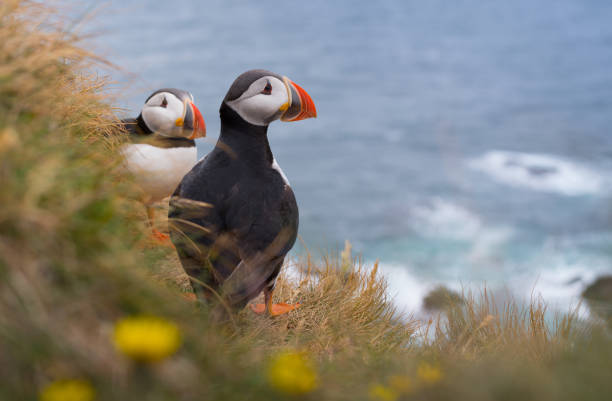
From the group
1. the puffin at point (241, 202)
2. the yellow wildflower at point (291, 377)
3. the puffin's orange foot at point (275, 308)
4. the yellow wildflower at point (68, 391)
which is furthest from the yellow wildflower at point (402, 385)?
the puffin's orange foot at point (275, 308)

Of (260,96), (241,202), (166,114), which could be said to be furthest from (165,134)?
(241,202)

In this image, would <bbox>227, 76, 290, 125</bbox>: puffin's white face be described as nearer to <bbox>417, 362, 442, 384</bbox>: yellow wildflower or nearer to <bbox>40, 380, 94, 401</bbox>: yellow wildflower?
<bbox>417, 362, 442, 384</bbox>: yellow wildflower

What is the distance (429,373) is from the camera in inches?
72.1

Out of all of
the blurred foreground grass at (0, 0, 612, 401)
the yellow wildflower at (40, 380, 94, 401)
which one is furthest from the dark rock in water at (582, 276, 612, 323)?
the yellow wildflower at (40, 380, 94, 401)

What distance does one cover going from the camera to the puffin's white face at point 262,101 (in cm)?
349

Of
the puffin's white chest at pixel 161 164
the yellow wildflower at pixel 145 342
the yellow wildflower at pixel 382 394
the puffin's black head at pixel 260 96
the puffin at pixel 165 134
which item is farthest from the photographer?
the puffin at pixel 165 134

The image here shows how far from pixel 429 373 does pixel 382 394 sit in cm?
20

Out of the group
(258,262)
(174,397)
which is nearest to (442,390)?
(174,397)

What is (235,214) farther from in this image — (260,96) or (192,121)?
(192,121)

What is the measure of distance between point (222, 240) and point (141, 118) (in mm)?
1677

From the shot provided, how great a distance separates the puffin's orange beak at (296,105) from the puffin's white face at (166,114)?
0.99 metres

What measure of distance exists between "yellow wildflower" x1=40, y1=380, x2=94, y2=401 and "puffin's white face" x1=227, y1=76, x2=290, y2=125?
226cm

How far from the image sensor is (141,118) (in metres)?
4.45

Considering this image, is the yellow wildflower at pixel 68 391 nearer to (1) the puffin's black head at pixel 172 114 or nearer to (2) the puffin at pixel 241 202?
(2) the puffin at pixel 241 202
